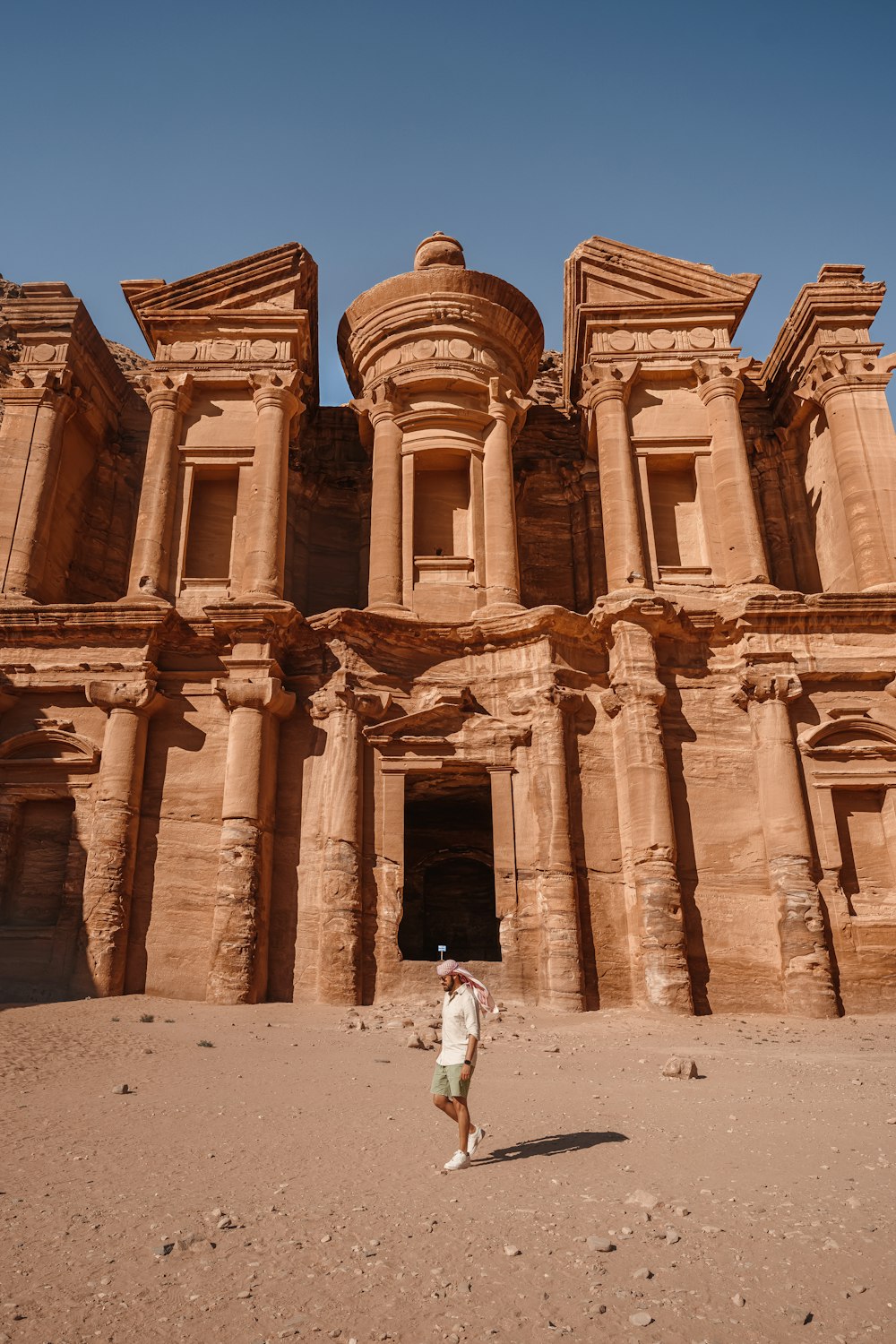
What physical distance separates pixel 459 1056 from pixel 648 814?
29.2 ft

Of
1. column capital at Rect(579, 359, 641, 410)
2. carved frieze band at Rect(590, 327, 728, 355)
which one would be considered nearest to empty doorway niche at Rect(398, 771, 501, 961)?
column capital at Rect(579, 359, 641, 410)

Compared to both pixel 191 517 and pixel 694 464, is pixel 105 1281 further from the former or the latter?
pixel 694 464

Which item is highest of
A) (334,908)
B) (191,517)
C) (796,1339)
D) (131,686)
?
(191,517)

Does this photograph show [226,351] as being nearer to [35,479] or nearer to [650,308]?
[35,479]

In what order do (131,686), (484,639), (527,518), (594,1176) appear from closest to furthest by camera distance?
(594,1176) < (131,686) < (484,639) < (527,518)

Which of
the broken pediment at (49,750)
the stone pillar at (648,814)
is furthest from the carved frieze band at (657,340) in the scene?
the broken pediment at (49,750)

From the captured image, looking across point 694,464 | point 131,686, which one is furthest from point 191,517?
point 694,464

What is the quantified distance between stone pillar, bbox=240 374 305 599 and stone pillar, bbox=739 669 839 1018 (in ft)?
28.8

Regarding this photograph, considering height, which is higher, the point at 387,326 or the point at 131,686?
the point at 387,326

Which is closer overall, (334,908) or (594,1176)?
(594,1176)

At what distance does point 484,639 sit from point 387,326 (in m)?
8.05

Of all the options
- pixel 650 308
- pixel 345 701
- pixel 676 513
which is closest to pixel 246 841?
pixel 345 701

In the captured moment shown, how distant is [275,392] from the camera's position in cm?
1855

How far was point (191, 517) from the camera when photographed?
60.9 feet
